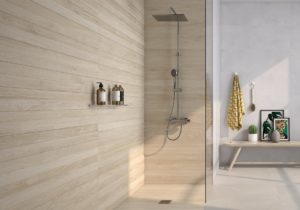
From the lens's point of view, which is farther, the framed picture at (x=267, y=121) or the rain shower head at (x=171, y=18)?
the framed picture at (x=267, y=121)

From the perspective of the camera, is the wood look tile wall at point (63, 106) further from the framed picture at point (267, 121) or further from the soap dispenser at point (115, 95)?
the framed picture at point (267, 121)

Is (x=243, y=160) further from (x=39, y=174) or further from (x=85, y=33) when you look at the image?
(x=39, y=174)

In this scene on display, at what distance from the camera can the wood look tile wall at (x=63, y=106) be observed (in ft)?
9.40

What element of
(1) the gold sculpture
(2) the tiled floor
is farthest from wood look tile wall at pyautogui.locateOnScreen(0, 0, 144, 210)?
(1) the gold sculpture

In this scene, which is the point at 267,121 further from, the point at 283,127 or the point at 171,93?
the point at 171,93

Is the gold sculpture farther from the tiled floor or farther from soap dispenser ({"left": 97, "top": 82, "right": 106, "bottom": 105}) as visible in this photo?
soap dispenser ({"left": 97, "top": 82, "right": 106, "bottom": 105})

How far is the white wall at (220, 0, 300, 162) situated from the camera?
27.7 ft

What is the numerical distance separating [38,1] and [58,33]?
1.28 feet

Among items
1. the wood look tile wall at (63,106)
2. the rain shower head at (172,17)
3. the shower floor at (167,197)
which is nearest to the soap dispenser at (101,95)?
the wood look tile wall at (63,106)

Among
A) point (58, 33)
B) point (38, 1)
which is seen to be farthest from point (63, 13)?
point (38, 1)

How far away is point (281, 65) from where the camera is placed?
8484mm

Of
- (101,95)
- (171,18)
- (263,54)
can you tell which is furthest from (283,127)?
(101,95)

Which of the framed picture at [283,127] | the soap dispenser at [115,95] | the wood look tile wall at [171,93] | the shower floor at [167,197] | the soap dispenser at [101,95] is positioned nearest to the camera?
the soap dispenser at [101,95]

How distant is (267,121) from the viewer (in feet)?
27.6
